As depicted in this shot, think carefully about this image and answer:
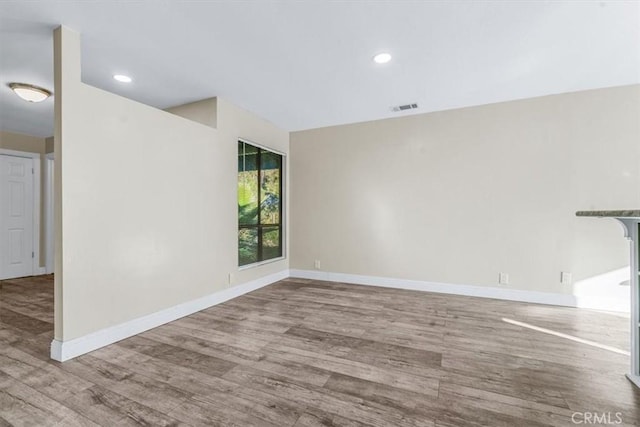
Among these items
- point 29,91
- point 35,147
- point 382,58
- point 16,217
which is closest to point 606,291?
point 382,58

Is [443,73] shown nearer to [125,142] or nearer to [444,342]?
[444,342]

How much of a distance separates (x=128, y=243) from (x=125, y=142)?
3.03 feet

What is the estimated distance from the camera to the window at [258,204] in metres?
3.87

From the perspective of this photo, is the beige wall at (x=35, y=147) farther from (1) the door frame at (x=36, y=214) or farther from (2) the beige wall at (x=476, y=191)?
(2) the beige wall at (x=476, y=191)

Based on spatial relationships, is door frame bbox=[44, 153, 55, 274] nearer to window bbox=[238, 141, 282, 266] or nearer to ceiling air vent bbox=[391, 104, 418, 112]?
window bbox=[238, 141, 282, 266]

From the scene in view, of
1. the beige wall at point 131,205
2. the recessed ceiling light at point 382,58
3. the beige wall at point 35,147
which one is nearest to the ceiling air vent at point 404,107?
the recessed ceiling light at point 382,58

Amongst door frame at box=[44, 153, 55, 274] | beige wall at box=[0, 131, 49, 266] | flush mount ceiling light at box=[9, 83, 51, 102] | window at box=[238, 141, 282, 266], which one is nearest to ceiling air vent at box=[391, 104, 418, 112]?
window at box=[238, 141, 282, 266]

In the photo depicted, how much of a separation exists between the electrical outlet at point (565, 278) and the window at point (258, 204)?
13.0 feet

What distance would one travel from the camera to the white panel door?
453 centimetres

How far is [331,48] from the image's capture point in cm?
236

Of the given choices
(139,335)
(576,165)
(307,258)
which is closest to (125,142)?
(139,335)

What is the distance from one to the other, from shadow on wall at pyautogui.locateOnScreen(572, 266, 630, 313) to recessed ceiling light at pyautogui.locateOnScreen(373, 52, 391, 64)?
341cm

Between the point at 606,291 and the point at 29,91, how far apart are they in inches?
271

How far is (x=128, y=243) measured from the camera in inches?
96.8
